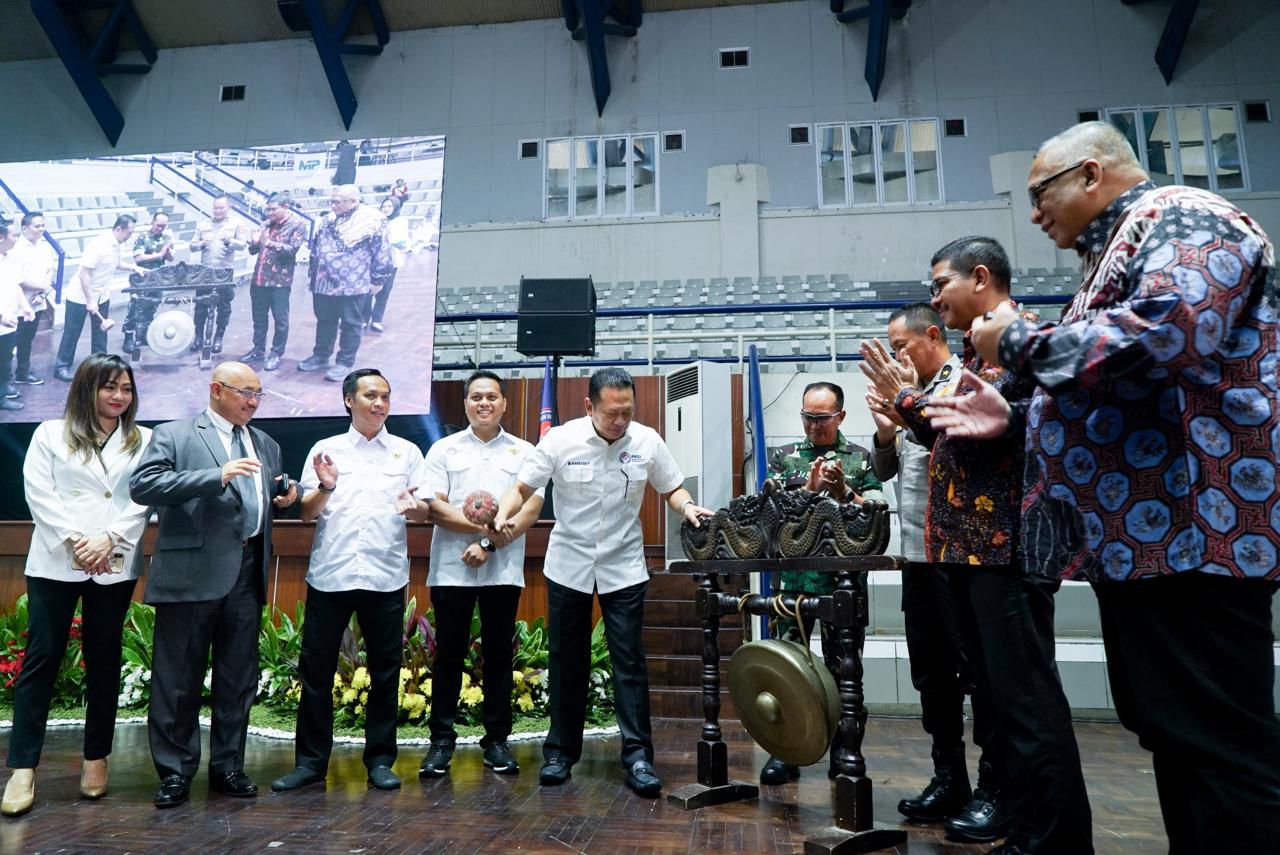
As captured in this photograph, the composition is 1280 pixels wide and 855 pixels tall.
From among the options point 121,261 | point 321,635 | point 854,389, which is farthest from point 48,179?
point 854,389

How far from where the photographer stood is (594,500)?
10.7 ft

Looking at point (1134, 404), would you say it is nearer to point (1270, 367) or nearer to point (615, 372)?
point (1270, 367)

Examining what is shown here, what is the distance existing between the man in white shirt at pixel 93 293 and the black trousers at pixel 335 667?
209 inches

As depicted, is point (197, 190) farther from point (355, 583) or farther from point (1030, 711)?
point (1030, 711)

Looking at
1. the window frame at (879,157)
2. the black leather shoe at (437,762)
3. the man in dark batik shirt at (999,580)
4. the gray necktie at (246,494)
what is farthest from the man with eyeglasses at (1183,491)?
the window frame at (879,157)

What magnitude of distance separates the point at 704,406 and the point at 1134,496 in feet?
16.1

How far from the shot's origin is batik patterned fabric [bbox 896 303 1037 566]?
78.6 inches

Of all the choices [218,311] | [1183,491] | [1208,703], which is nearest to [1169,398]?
[1183,491]

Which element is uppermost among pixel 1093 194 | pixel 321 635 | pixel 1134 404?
pixel 1093 194

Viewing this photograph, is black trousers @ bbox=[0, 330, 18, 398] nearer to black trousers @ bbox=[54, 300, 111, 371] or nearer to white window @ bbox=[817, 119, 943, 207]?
black trousers @ bbox=[54, 300, 111, 371]

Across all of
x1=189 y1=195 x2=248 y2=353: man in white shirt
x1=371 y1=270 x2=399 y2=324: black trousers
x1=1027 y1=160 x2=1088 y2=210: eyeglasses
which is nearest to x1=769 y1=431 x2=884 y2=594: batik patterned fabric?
x1=1027 y1=160 x2=1088 y2=210: eyeglasses

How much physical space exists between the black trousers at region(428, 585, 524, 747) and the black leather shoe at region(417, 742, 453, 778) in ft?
0.08

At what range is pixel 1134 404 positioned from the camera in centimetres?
132

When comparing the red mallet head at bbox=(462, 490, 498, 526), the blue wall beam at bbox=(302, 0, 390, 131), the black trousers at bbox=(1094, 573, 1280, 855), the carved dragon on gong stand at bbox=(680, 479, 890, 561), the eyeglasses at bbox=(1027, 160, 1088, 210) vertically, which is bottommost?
the black trousers at bbox=(1094, 573, 1280, 855)
